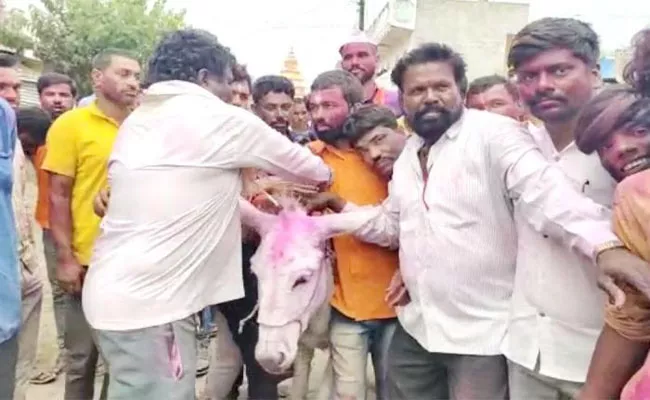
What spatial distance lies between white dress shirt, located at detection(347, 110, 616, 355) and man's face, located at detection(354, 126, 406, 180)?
0.47m

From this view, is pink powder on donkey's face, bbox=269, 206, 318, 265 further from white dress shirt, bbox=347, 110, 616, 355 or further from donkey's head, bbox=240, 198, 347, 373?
white dress shirt, bbox=347, 110, 616, 355

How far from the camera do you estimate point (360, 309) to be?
138 inches

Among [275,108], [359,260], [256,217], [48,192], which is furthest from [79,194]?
[359,260]

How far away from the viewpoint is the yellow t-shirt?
4.17m

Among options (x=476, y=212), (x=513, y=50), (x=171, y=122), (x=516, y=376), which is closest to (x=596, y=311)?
(x=516, y=376)

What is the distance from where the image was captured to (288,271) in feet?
10.6

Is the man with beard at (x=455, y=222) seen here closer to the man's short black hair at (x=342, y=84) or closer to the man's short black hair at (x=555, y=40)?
the man's short black hair at (x=555, y=40)

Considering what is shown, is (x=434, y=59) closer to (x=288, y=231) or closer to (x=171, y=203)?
(x=288, y=231)

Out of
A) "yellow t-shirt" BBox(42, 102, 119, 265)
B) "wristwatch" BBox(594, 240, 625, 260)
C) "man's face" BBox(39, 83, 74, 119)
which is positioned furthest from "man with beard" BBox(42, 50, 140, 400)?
"wristwatch" BBox(594, 240, 625, 260)

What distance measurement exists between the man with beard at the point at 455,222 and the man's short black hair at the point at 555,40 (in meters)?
0.28

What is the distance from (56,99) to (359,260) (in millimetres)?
3821

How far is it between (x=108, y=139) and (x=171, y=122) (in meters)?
1.40

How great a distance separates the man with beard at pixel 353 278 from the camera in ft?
11.5

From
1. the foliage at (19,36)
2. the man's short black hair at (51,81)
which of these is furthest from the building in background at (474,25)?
the man's short black hair at (51,81)
